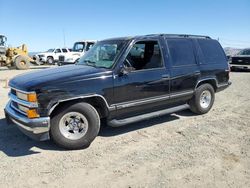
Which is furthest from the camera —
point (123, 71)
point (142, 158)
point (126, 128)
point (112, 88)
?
point (126, 128)

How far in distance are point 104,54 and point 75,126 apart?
5.35ft

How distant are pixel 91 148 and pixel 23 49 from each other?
22.5m

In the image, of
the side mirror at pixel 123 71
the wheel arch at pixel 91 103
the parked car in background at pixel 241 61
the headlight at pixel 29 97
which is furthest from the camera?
the parked car in background at pixel 241 61

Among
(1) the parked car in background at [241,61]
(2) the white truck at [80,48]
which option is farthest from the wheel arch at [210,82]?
(2) the white truck at [80,48]

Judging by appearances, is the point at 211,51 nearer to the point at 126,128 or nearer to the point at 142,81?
the point at 142,81

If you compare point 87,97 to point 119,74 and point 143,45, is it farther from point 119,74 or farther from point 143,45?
point 143,45

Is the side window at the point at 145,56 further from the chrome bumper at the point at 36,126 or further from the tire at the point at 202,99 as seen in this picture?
the chrome bumper at the point at 36,126

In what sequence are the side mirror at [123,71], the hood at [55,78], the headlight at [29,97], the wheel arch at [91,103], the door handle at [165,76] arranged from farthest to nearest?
1. the door handle at [165,76]
2. the side mirror at [123,71]
3. the wheel arch at [91,103]
4. the hood at [55,78]
5. the headlight at [29,97]

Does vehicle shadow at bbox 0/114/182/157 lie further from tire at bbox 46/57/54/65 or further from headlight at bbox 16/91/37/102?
tire at bbox 46/57/54/65

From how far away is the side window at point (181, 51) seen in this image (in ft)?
19.4

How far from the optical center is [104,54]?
542cm

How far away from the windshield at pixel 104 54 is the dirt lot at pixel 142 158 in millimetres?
1448

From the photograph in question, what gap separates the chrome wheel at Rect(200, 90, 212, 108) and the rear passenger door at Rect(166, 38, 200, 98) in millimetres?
630

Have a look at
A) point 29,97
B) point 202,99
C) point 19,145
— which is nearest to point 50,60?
point 202,99
